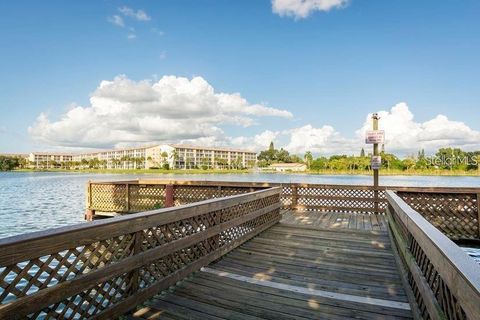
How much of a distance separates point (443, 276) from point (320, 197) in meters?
8.41

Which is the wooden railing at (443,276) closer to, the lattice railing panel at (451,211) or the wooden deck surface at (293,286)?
the wooden deck surface at (293,286)

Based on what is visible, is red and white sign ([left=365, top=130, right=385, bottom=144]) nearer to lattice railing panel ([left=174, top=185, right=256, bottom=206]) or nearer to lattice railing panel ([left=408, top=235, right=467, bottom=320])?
lattice railing panel ([left=174, top=185, right=256, bottom=206])

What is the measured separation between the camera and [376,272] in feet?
13.8

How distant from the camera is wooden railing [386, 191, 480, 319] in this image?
131 cm

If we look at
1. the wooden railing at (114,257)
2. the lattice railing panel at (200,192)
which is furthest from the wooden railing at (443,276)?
the lattice railing panel at (200,192)

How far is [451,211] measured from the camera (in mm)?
7125

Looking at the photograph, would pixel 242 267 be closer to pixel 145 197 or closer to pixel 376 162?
pixel 376 162

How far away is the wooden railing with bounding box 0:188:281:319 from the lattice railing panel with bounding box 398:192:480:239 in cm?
499

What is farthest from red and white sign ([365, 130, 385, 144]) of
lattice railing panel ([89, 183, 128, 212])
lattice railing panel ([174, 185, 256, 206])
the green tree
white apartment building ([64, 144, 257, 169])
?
white apartment building ([64, 144, 257, 169])

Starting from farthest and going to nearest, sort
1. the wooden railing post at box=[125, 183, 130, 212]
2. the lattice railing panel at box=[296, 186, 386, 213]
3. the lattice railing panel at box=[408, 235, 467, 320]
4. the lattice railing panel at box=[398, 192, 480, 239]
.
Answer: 1. the wooden railing post at box=[125, 183, 130, 212]
2. the lattice railing panel at box=[296, 186, 386, 213]
3. the lattice railing panel at box=[398, 192, 480, 239]
4. the lattice railing panel at box=[408, 235, 467, 320]

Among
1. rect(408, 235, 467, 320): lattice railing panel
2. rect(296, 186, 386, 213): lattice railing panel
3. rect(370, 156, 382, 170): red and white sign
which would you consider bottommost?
rect(296, 186, 386, 213): lattice railing panel

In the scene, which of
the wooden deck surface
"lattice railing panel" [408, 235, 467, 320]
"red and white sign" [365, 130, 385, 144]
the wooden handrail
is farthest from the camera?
"red and white sign" [365, 130, 385, 144]

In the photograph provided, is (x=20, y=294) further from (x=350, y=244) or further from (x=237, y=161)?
(x=237, y=161)

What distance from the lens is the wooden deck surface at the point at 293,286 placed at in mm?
3018
